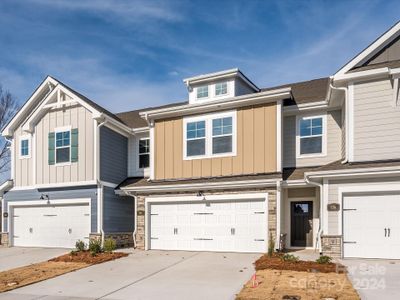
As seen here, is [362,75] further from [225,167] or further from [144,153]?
[144,153]

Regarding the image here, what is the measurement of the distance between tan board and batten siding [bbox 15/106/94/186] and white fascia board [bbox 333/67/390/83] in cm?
1002

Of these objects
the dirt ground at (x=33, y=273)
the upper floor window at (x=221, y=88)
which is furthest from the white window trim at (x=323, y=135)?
the dirt ground at (x=33, y=273)

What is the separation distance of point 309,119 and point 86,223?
33.1 feet

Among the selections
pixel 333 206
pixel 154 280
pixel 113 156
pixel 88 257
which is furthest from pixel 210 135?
pixel 154 280

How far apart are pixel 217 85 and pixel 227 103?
1.85 metres

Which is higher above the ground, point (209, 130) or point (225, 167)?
point (209, 130)

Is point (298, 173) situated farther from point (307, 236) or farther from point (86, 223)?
point (86, 223)

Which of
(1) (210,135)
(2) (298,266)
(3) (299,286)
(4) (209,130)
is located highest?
(4) (209,130)

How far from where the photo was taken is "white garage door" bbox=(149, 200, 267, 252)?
13.8 m

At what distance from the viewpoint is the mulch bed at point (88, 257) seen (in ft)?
41.9

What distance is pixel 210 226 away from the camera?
14.5 m

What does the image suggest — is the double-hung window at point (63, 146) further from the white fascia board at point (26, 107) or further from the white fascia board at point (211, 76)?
the white fascia board at point (211, 76)

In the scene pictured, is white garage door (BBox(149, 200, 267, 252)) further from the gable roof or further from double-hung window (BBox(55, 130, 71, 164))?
double-hung window (BBox(55, 130, 71, 164))

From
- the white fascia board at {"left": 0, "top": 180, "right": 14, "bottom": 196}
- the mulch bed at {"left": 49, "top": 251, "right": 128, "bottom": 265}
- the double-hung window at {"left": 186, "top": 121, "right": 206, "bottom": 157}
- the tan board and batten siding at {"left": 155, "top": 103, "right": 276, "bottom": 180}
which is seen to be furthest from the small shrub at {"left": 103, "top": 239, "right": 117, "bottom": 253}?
the white fascia board at {"left": 0, "top": 180, "right": 14, "bottom": 196}
